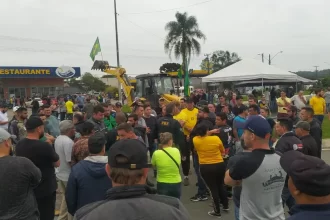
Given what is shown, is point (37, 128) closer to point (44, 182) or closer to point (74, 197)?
point (44, 182)

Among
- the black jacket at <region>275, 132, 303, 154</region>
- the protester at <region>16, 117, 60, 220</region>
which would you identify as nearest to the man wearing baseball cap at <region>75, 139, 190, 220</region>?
the protester at <region>16, 117, 60, 220</region>

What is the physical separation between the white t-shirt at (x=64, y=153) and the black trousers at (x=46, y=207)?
527 mm

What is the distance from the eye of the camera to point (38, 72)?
169 feet

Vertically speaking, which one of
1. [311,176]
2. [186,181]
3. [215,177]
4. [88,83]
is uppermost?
[88,83]

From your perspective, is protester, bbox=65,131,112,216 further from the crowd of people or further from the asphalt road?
the asphalt road

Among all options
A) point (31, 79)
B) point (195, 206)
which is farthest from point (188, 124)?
point (31, 79)

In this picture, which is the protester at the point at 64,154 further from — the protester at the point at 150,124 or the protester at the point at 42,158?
the protester at the point at 150,124

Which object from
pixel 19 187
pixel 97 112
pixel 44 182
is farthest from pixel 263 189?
pixel 97 112

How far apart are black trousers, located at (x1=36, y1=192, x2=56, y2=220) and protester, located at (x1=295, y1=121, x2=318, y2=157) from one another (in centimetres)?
379

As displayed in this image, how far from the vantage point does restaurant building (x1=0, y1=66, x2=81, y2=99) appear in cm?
4962

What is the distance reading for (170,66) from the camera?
64188 millimetres

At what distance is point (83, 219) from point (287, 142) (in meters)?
3.59

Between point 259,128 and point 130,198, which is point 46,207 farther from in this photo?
point 130,198

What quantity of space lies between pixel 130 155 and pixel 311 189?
1022mm
